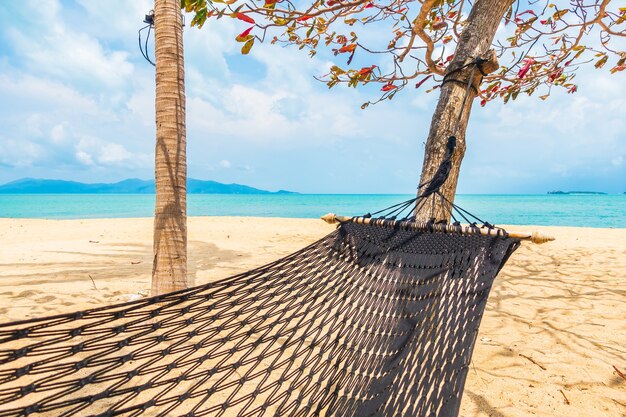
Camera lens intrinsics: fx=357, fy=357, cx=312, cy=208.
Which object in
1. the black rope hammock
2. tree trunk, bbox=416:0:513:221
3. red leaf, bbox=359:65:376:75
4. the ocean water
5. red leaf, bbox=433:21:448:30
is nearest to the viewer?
the black rope hammock

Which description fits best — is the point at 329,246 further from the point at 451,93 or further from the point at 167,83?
the point at 167,83

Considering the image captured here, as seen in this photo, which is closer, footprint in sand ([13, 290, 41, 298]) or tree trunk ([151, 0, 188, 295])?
tree trunk ([151, 0, 188, 295])

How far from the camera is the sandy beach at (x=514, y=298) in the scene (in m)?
1.73

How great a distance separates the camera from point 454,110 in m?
2.12

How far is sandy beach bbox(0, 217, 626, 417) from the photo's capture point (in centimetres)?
173

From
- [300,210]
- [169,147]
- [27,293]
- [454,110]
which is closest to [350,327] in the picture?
[454,110]

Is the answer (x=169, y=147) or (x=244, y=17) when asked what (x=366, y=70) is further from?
(x=169, y=147)

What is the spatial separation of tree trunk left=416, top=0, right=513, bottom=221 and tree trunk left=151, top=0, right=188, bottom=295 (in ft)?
5.19

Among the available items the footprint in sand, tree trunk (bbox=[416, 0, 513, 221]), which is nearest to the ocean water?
the footprint in sand

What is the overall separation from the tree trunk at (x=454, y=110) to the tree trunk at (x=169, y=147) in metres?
1.58

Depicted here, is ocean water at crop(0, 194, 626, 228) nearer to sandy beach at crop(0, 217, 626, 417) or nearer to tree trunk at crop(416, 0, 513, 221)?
sandy beach at crop(0, 217, 626, 417)

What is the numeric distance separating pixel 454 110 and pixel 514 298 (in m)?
2.03

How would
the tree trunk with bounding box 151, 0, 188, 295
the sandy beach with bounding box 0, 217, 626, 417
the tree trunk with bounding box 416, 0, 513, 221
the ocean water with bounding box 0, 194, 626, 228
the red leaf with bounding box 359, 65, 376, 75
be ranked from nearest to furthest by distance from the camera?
the sandy beach with bounding box 0, 217, 626, 417, the tree trunk with bounding box 416, 0, 513, 221, the tree trunk with bounding box 151, 0, 188, 295, the red leaf with bounding box 359, 65, 376, 75, the ocean water with bounding box 0, 194, 626, 228

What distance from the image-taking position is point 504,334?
7.91 ft
